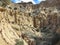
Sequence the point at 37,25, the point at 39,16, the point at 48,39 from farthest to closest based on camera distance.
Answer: the point at 39,16 < the point at 37,25 < the point at 48,39

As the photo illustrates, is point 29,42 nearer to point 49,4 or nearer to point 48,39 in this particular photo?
point 48,39

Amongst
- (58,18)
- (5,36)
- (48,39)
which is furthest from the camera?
(58,18)

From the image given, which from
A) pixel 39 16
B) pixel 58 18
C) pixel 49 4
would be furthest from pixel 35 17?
pixel 49 4

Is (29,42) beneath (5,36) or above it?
beneath

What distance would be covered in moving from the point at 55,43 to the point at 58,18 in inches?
633

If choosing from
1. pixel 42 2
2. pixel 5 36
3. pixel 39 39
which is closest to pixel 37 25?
pixel 39 39

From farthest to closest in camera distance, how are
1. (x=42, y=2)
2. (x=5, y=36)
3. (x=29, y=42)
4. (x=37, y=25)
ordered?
(x=42, y=2)
(x=37, y=25)
(x=29, y=42)
(x=5, y=36)

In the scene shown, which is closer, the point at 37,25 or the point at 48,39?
the point at 48,39

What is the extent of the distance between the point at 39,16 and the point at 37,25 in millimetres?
5349

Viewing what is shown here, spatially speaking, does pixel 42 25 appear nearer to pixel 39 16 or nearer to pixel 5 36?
pixel 39 16

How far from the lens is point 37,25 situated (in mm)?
48875

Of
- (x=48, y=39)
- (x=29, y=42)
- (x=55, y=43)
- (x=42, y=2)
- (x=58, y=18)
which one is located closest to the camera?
(x=29, y=42)

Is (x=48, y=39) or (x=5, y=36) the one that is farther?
(x=48, y=39)

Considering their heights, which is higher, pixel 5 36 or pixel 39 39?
pixel 5 36
